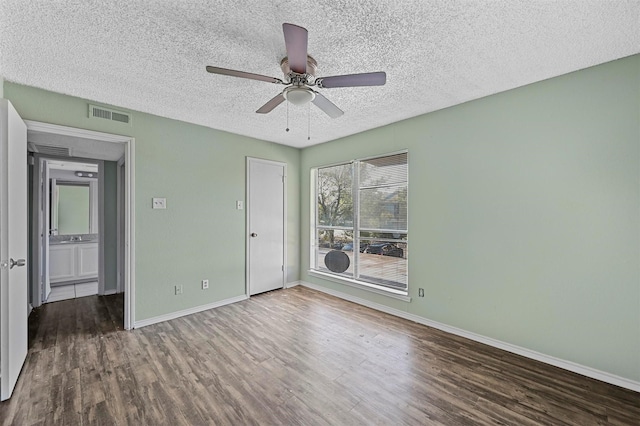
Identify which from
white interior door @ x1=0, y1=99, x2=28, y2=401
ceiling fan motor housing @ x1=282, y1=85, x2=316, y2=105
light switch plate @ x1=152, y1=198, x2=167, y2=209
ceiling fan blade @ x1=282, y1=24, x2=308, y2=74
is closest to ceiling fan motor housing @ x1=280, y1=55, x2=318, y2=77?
ceiling fan motor housing @ x1=282, y1=85, x2=316, y2=105

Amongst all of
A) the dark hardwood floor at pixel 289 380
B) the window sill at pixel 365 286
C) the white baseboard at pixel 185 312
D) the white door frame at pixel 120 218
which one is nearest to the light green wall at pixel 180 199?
the white baseboard at pixel 185 312

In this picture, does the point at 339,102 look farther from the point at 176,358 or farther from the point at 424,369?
the point at 176,358

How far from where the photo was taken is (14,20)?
1699 mm

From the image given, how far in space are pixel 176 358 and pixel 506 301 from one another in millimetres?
3232

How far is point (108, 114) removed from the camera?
9.94ft

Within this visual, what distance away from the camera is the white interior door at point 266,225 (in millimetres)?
4320

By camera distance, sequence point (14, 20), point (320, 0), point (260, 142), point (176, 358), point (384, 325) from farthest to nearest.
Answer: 1. point (260, 142)
2. point (384, 325)
3. point (176, 358)
4. point (14, 20)
5. point (320, 0)

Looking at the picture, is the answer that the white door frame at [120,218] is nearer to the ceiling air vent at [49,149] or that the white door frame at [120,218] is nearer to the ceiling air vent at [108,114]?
the ceiling air vent at [49,149]

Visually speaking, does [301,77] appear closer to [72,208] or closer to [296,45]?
[296,45]

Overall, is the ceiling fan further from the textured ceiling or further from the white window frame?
the white window frame

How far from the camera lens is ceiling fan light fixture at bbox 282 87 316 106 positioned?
1.98m

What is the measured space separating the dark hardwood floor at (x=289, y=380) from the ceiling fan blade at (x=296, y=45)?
232 cm

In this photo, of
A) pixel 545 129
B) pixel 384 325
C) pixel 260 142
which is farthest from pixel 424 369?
pixel 260 142

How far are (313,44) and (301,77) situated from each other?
0.28m
